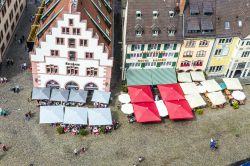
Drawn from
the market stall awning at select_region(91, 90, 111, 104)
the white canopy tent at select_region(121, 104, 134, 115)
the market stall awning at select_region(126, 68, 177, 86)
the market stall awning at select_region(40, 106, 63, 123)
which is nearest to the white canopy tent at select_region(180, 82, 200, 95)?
the market stall awning at select_region(126, 68, 177, 86)

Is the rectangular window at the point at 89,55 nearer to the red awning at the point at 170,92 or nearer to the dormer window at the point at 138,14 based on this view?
the dormer window at the point at 138,14

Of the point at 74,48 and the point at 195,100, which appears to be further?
the point at 195,100

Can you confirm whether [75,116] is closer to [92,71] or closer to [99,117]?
[99,117]

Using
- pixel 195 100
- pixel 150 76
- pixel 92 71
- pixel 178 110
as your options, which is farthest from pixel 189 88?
pixel 92 71

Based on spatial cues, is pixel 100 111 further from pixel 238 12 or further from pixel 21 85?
pixel 238 12

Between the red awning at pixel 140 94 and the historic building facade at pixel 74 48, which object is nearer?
the historic building facade at pixel 74 48

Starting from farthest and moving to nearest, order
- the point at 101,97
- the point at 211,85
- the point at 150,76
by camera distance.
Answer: the point at 211,85 → the point at 150,76 → the point at 101,97

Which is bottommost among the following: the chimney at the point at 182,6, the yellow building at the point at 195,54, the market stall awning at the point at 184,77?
the market stall awning at the point at 184,77

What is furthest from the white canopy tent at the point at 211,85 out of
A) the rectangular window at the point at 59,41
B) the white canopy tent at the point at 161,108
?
the rectangular window at the point at 59,41

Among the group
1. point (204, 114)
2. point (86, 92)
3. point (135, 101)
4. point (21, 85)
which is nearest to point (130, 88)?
point (135, 101)
